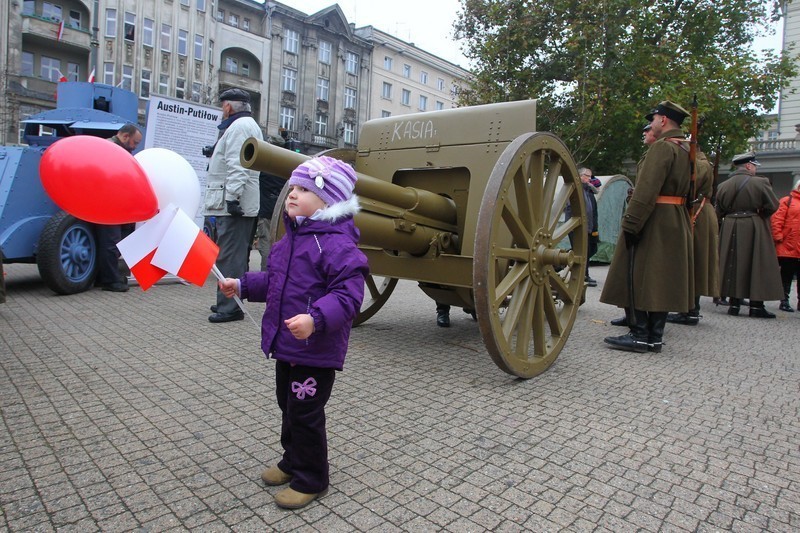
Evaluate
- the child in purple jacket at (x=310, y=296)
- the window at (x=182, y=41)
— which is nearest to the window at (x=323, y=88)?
the window at (x=182, y=41)

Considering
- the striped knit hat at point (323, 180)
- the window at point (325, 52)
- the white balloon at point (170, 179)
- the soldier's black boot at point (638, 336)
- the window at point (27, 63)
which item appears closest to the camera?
the striped knit hat at point (323, 180)

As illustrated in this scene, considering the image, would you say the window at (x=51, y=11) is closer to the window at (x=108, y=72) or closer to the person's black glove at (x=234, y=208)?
the window at (x=108, y=72)

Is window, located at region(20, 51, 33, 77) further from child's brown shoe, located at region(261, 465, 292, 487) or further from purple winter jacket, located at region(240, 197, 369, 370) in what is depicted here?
child's brown shoe, located at region(261, 465, 292, 487)

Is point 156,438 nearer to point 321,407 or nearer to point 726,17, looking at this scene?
point 321,407

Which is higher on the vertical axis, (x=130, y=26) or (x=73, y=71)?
(x=130, y=26)

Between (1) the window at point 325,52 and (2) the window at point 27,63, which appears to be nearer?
(2) the window at point 27,63

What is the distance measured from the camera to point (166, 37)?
3647cm

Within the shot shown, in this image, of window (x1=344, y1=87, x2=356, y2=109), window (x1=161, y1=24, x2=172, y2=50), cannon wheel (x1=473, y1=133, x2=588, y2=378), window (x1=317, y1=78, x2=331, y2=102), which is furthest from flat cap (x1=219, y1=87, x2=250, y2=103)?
window (x1=344, y1=87, x2=356, y2=109)

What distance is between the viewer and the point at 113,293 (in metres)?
6.37

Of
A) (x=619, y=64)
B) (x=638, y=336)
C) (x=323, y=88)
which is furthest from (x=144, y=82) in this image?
(x=638, y=336)

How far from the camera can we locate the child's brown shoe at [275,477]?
89.4 inches

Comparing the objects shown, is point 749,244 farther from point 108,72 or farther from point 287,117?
point 287,117

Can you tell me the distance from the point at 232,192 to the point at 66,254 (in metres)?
2.46

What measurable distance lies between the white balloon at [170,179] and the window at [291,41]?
45.1m
